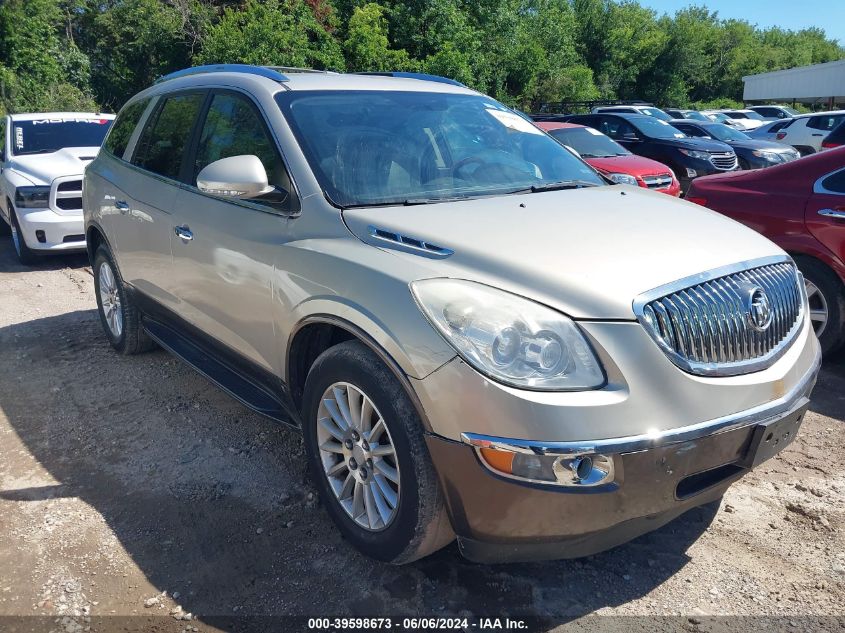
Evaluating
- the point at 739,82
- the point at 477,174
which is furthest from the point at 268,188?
the point at 739,82

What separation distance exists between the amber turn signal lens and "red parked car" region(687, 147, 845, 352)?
3532 millimetres

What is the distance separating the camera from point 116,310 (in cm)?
528

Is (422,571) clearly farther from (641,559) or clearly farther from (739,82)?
(739,82)

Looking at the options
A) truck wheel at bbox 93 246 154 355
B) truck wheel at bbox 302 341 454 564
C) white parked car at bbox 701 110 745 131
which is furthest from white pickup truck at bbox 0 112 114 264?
white parked car at bbox 701 110 745 131

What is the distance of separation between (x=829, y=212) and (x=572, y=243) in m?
3.05

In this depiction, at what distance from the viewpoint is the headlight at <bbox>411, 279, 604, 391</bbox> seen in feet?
7.41

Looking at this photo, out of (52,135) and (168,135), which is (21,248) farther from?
(168,135)

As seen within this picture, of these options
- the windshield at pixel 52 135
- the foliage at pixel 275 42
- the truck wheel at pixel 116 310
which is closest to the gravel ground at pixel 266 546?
the truck wheel at pixel 116 310

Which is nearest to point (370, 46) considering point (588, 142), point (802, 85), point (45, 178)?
point (588, 142)

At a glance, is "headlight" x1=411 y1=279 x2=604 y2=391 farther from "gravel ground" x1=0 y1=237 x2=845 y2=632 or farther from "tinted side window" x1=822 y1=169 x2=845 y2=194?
"tinted side window" x1=822 y1=169 x2=845 y2=194

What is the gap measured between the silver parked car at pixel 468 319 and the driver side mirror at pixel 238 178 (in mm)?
10

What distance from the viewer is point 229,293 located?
3473mm

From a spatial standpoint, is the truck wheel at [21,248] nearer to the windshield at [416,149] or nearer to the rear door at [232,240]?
the rear door at [232,240]

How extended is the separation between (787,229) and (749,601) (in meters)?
3.11
